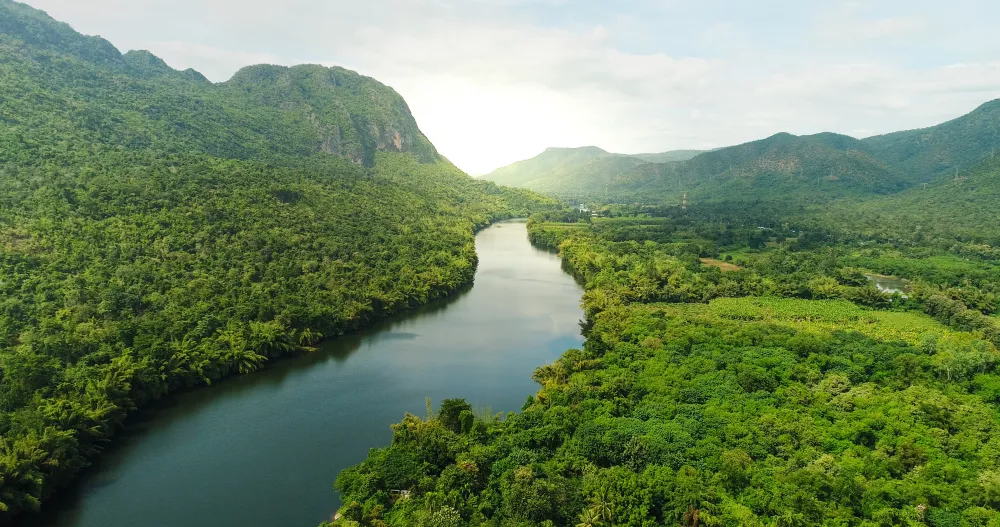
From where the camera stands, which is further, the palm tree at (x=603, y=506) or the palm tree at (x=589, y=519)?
the palm tree at (x=603, y=506)

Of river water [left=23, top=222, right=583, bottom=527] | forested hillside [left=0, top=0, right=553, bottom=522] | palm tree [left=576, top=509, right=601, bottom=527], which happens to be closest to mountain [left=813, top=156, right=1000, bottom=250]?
river water [left=23, top=222, right=583, bottom=527]

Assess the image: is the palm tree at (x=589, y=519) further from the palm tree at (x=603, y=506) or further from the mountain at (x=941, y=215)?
the mountain at (x=941, y=215)

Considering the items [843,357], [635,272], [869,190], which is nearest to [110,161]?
[635,272]

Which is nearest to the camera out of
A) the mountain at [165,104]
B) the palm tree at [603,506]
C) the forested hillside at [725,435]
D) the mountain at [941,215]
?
the palm tree at [603,506]

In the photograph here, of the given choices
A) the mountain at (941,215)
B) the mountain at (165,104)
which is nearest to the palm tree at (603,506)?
the mountain at (165,104)

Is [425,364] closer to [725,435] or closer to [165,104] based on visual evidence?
[725,435]

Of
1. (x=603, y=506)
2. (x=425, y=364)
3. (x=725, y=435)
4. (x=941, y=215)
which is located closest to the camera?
(x=603, y=506)

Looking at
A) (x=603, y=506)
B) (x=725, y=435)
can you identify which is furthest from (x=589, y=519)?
(x=725, y=435)
